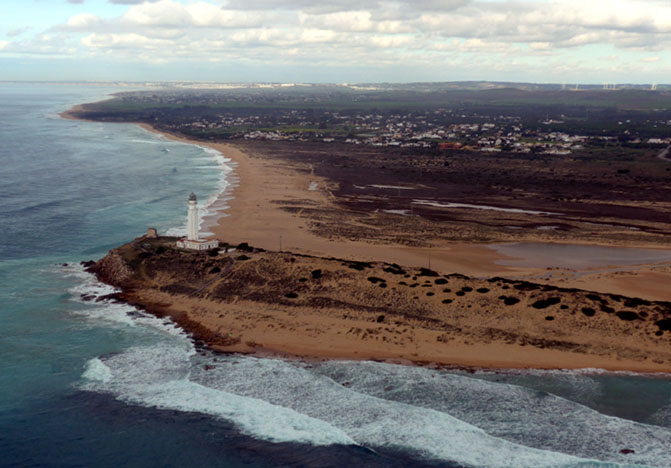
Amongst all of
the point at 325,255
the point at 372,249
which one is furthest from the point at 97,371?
the point at 372,249

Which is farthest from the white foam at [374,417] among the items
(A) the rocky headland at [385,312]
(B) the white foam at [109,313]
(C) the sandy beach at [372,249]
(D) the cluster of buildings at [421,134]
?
(D) the cluster of buildings at [421,134]

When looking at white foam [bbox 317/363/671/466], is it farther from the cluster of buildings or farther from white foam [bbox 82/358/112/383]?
the cluster of buildings

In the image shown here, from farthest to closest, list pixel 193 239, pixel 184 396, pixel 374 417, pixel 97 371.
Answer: pixel 193 239 < pixel 97 371 < pixel 184 396 < pixel 374 417

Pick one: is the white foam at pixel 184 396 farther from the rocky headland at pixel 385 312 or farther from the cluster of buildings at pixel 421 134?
the cluster of buildings at pixel 421 134

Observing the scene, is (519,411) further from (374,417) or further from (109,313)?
(109,313)

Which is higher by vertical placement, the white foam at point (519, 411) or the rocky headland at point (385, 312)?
the rocky headland at point (385, 312)

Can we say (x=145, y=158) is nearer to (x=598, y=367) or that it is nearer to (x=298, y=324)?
(x=298, y=324)

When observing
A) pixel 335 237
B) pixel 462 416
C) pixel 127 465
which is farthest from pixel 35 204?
pixel 462 416

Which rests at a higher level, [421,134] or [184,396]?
[421,134]
